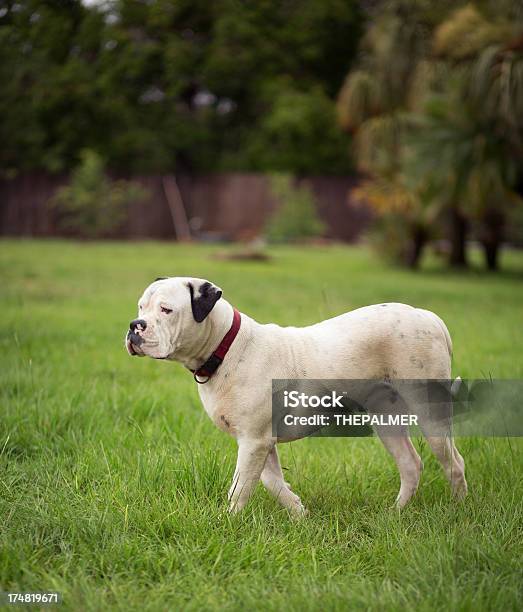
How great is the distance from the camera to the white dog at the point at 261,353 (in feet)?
9.27

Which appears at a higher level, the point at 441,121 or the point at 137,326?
the point at 441,121

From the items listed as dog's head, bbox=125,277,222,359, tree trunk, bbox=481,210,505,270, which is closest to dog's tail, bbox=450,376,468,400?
dog's head, bbox=125,277,222,359

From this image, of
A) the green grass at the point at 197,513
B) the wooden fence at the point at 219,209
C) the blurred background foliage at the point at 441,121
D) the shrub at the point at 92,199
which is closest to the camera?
the green grass at the point at 197,513

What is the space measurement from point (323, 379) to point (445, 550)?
2.75ft

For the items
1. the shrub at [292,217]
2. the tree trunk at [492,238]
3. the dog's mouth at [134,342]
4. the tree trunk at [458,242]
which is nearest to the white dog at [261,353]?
the dog's mouth at [134,342]

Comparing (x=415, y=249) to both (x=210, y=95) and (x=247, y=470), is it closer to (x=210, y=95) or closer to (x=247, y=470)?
(x=247, y=470)

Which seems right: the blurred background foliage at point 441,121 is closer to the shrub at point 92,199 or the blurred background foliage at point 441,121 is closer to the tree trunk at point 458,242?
the tree trunk at point 458,242

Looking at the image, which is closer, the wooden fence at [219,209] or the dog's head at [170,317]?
the dog's head at [170,317]

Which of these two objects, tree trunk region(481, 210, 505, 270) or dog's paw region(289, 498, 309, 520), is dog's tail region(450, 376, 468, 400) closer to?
dog's paw region(289, 498, 309, 520)

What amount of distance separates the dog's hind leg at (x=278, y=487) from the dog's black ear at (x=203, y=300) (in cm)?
72

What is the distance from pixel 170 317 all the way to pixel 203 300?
0.15 meters

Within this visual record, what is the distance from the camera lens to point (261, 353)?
2979mm

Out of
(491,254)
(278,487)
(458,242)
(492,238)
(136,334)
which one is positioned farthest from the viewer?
(458,242)

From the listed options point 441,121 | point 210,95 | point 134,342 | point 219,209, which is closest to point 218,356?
point 134,342
